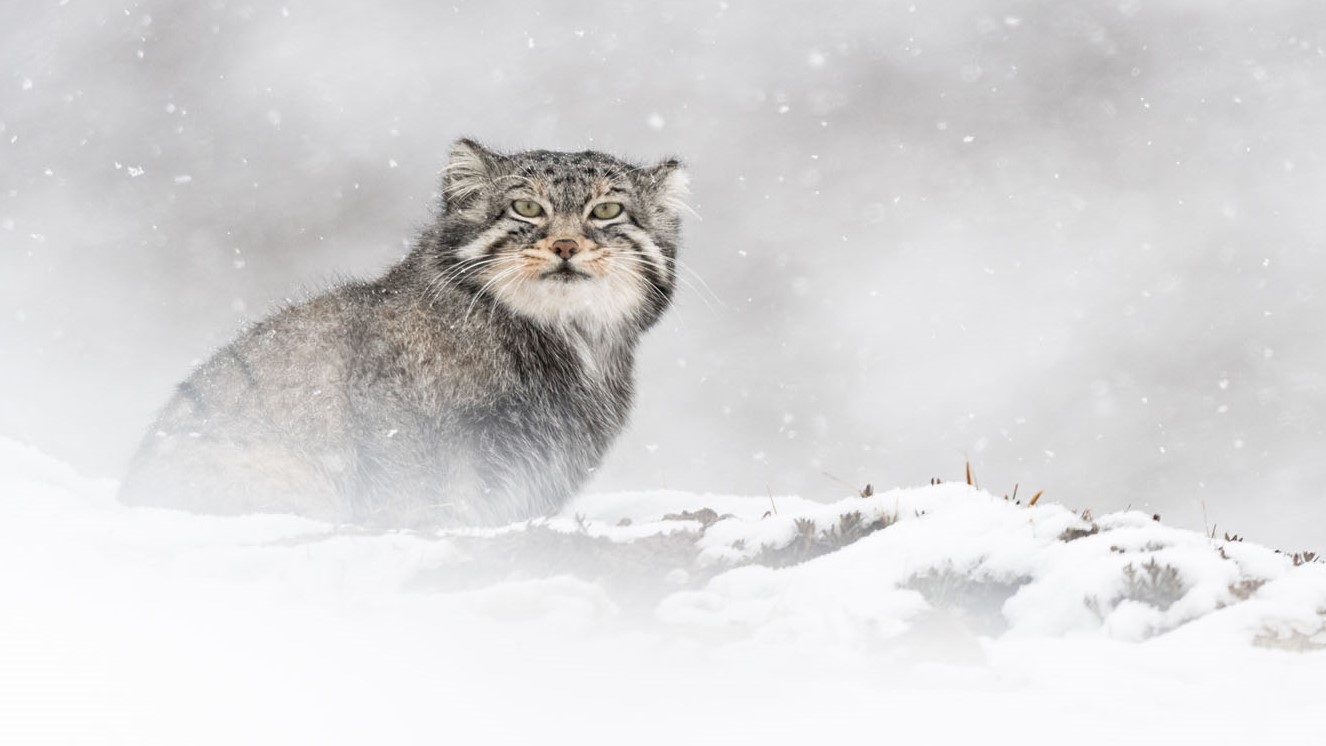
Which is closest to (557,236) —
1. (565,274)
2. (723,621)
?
(565,274)

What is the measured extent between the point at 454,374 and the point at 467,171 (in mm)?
1612

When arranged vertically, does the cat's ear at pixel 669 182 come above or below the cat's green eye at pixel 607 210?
above

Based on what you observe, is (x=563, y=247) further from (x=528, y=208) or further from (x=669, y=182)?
(x=669, y=182)

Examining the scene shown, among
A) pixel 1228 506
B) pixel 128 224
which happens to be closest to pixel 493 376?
pixel 128 224

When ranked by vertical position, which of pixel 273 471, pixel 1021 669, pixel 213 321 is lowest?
pixel 1021 669

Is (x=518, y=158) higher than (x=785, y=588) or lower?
higher

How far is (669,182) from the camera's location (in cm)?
970

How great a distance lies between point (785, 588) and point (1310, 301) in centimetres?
2376

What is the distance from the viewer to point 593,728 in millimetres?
4867

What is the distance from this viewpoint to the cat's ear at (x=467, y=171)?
9117 mm

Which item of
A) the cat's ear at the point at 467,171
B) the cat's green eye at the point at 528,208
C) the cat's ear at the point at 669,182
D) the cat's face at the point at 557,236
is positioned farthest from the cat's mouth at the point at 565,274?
the cat's ear at the point at 669,182

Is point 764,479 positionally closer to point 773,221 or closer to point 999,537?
point 773,221

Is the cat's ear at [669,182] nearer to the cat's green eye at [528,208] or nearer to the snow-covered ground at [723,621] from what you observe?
the cat's green eye at [528,208]

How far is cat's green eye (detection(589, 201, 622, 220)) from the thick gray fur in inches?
1.7
